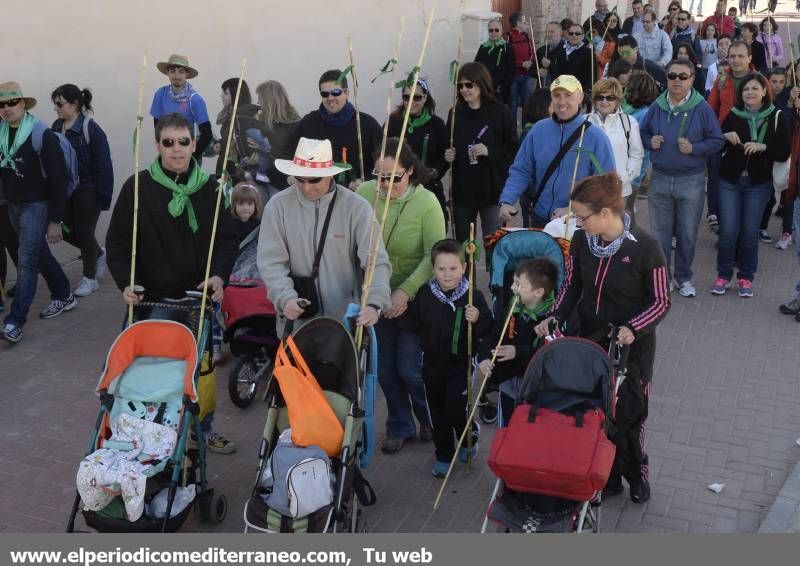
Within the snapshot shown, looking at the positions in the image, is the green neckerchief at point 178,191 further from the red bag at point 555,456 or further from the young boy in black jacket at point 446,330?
the red bag at point 555,456

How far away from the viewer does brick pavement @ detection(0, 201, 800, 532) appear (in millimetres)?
5719

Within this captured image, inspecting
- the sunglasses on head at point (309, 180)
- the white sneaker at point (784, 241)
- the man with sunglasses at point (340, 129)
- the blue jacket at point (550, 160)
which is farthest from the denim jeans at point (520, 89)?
the sunglasses on head at point (309, 180)

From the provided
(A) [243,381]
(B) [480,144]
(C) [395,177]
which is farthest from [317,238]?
(B) [480,144]

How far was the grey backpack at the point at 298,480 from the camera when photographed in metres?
4.71

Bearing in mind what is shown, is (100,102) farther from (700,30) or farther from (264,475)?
(700,30)

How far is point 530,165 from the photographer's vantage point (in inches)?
297

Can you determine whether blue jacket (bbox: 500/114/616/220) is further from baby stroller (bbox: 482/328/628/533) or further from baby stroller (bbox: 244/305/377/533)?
baby stroller (bbox: 244/305/377/533)

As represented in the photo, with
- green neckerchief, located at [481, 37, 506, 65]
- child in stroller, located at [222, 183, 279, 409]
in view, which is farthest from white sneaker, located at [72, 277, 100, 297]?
green neckerchief, located at [481, 37, 506, 65]

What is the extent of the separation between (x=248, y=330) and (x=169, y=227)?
159 cm

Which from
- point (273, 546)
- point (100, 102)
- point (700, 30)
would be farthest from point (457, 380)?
point (700, 30)

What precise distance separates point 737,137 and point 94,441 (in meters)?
6.41

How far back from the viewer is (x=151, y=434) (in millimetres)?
5148

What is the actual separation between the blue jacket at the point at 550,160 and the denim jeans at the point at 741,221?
2473 mm

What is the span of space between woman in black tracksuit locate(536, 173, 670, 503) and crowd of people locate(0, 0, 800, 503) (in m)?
0.01
